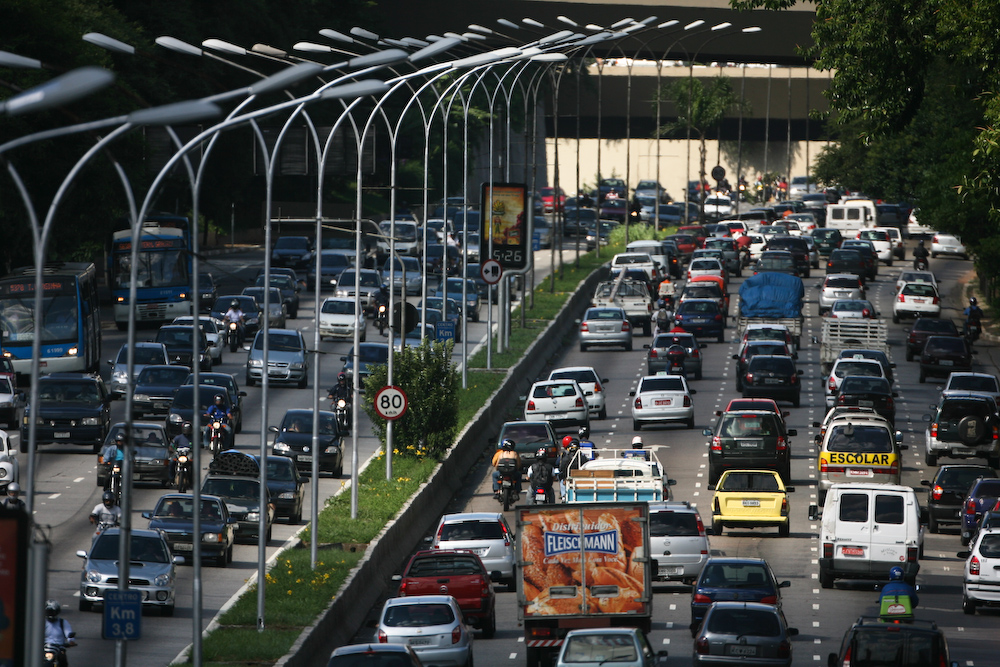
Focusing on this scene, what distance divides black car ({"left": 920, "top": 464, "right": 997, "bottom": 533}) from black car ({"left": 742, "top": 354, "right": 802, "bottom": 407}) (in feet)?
42.8

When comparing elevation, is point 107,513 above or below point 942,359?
below

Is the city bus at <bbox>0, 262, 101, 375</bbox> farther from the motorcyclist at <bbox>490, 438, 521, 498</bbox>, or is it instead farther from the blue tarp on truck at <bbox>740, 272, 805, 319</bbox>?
the blue tarp on truck at <bbox>740, 272, 805, 319</bbox>

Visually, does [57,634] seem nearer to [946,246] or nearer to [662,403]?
[662,403]

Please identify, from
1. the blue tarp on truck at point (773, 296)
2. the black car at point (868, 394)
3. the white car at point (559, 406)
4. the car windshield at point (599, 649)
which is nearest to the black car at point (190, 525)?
the car windshield at point (599, 649)

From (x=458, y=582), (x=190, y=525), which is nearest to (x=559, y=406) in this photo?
(x=190, y=525)

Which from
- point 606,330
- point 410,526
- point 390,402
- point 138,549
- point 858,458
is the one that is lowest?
point 410,526

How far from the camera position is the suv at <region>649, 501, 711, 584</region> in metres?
31.3

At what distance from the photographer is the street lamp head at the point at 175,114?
55.0 feet

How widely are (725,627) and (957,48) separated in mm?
14093

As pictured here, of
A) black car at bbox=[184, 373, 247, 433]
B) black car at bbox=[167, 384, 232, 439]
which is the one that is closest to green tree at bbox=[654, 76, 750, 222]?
black car at bbox=[184, 373, 247, 433]

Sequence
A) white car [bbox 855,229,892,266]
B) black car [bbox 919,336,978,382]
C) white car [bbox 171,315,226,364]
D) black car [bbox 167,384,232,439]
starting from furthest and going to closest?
white car [bbox 855,229,892,266] < white car [bbox 171,315,226,364] < black car [bbox 919,336,978,382] < black car [bbox 167,384,232,439]

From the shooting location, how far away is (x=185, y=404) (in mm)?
44062

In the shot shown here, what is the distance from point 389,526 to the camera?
33.8 meters

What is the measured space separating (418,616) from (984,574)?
34.3ft
